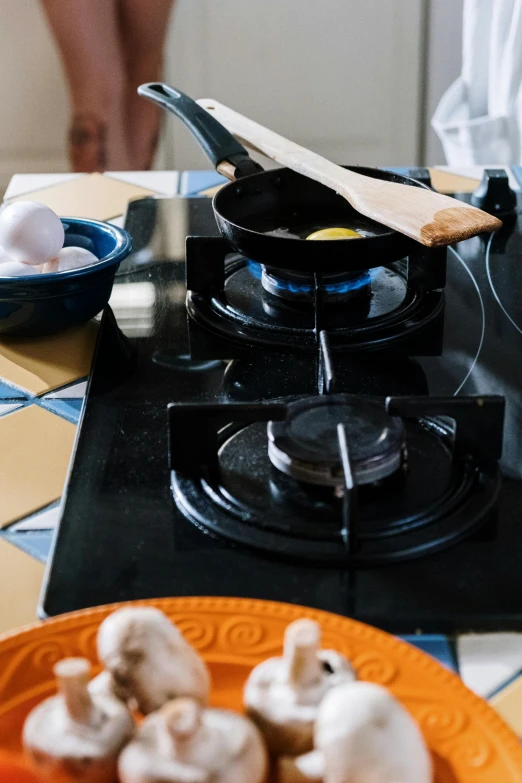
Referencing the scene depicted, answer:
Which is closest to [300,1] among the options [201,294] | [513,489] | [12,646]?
[201,294]

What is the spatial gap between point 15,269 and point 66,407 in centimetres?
16

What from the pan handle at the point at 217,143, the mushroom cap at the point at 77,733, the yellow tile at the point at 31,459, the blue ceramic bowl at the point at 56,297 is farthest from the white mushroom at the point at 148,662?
the pan handle at the point at 217,143

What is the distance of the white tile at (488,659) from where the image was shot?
1.46ft

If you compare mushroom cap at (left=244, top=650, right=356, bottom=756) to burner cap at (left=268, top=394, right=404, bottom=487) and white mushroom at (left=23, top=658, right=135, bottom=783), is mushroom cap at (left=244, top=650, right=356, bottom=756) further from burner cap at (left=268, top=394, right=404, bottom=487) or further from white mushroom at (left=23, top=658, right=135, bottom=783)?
burner cap at (left=268, top=394, right=404, bottom=487)

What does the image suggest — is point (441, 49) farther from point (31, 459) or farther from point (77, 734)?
point (77, 734)

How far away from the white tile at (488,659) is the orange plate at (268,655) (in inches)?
2.5

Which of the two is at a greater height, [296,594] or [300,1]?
[300,1]

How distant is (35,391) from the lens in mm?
760

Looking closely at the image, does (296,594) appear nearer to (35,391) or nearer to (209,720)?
(209,720)

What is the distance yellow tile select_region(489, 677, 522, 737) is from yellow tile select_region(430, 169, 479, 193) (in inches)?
33.7

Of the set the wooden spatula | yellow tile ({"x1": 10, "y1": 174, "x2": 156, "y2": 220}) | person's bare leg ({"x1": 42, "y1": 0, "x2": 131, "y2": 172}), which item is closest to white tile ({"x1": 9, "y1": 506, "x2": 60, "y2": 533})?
the wooden spatula

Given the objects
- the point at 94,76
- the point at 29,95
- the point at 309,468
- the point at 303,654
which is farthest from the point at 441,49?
the point at 303,654

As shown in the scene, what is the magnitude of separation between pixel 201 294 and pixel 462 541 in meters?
0.46

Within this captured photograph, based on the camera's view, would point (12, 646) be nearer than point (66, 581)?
Yes
